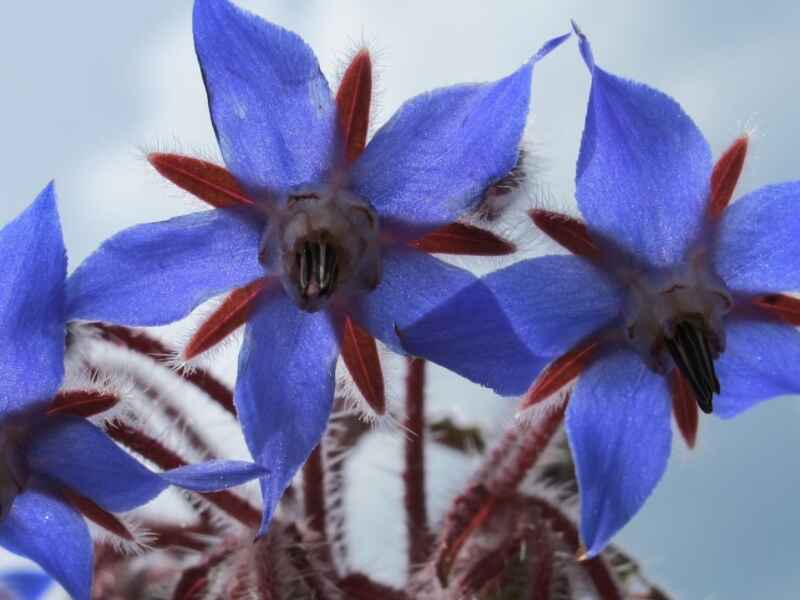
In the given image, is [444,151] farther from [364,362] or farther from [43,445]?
[43,445]

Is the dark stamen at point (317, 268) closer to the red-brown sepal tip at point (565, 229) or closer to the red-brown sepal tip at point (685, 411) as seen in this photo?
the red-brown sepal tip at point (565, 229)

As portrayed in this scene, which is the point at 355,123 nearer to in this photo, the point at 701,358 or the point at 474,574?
the point at 701,358

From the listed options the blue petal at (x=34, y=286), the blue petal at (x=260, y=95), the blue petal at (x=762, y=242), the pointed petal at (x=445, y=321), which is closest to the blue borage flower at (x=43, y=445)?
the blue petal at (x=34, y=286)

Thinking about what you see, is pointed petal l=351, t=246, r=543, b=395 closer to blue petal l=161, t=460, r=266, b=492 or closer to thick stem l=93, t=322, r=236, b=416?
blue petal l=161, t=460, r=266, b=492

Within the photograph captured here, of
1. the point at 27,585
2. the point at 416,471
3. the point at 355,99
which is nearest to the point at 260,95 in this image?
the point at 355,99

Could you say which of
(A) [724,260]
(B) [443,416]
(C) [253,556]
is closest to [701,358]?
(A) [724,260]
